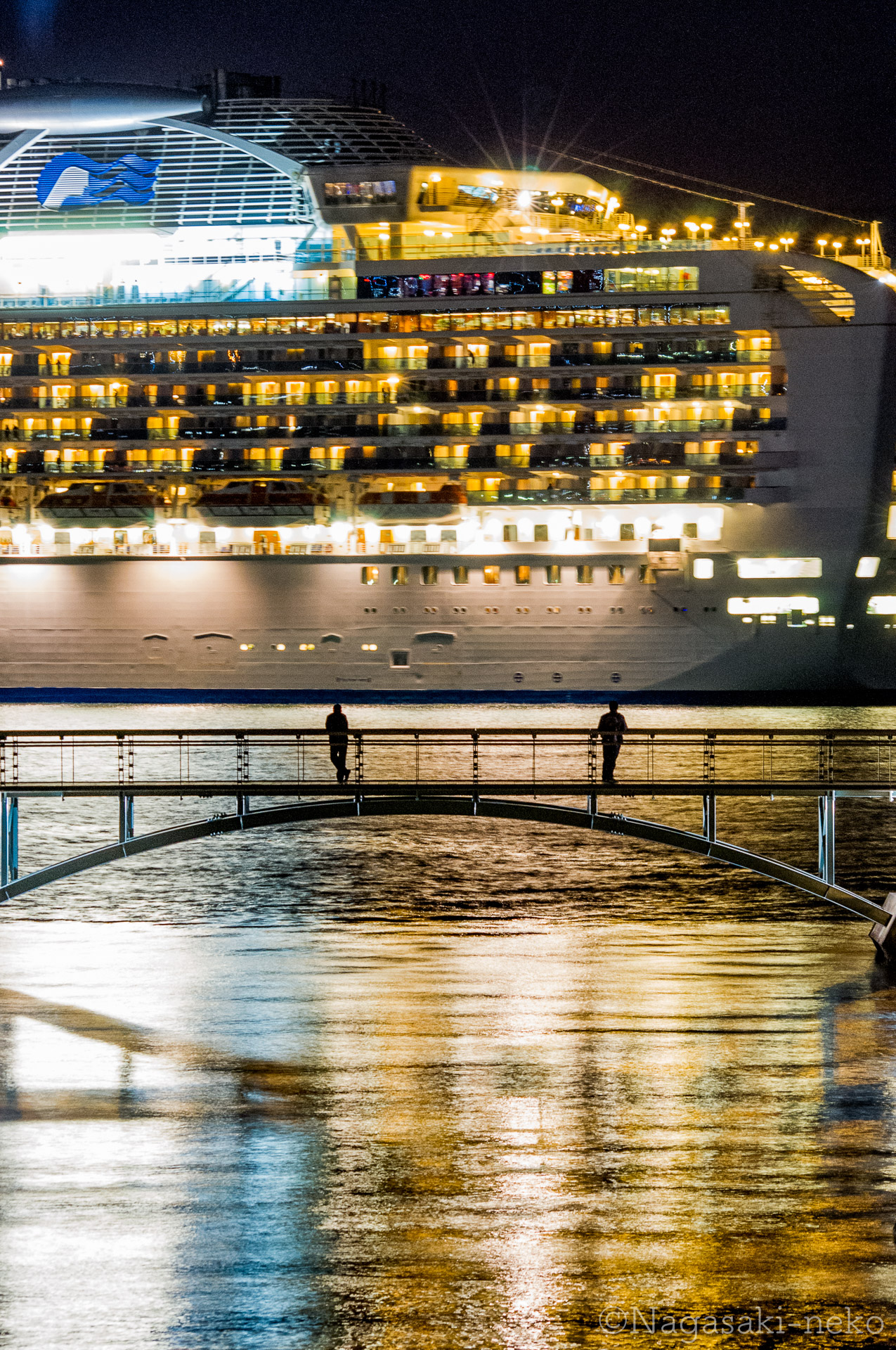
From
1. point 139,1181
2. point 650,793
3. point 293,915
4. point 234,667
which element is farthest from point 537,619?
point 139,1181

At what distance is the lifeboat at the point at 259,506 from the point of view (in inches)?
2122

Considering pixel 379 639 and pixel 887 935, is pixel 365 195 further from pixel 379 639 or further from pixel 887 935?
pixel 887 935

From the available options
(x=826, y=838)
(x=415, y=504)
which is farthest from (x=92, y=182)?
(x=826, y=838)

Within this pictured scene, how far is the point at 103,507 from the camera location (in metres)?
55.3

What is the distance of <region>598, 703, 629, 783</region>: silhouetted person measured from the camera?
17.2m

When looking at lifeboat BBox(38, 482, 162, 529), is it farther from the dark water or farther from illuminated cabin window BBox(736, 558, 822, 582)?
the dark water

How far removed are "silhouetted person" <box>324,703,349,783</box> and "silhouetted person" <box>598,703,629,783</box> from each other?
8.61ft

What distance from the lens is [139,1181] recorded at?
30.2ft

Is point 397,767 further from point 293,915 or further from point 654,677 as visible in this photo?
point 654,677

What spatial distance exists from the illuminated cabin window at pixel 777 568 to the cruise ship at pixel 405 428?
4.3 inches

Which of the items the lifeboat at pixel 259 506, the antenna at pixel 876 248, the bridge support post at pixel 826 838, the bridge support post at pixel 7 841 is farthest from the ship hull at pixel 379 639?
the bridge support post at pixel 7 841

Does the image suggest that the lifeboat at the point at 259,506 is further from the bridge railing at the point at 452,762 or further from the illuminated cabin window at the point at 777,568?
the illuminated cabin window at the point at 777,568

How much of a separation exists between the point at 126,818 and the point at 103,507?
40082 mm

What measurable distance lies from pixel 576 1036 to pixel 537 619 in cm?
3876
